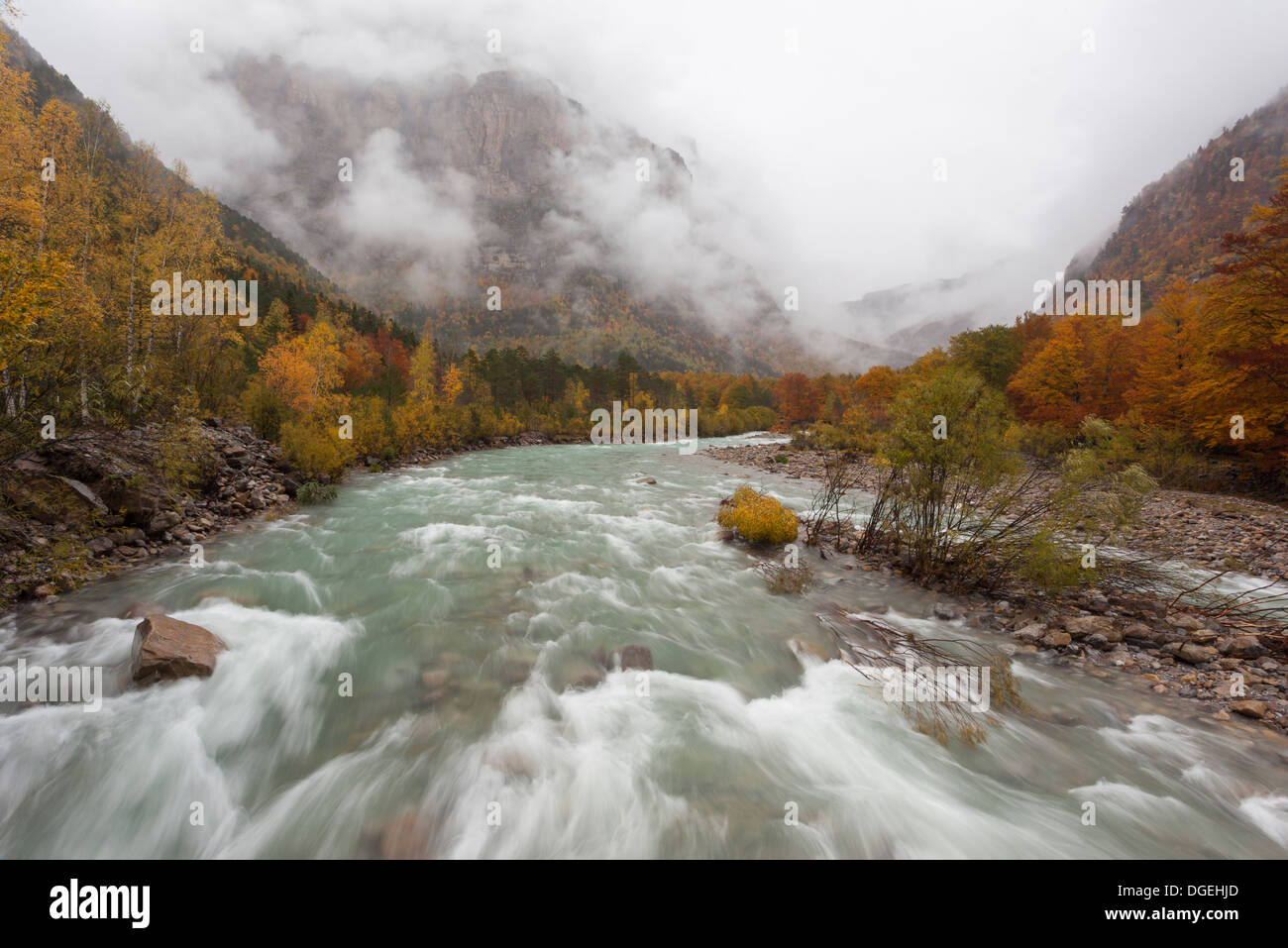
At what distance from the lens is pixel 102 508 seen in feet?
35.2

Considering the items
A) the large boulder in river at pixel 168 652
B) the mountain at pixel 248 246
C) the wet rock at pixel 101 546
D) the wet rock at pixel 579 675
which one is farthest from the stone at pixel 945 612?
the mountain at pixel 248 246

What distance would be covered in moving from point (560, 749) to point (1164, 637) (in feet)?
34.4

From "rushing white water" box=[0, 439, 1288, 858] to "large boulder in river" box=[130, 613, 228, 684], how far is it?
0.26 metres

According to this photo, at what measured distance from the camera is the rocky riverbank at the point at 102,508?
8.81 m

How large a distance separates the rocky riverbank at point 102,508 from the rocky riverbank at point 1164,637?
17.6 metres

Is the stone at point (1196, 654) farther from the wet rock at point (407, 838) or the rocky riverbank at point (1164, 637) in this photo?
the wet rock at point (407, 838)

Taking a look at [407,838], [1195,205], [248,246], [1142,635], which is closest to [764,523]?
[1142,635]

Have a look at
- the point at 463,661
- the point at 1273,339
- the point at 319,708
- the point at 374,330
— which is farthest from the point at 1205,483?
the point at 374,330

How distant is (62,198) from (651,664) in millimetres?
23070

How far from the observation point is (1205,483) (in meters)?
20.0

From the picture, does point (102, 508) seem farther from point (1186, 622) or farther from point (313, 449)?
point (1186, 622)

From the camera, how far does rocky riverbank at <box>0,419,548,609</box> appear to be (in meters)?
8.81

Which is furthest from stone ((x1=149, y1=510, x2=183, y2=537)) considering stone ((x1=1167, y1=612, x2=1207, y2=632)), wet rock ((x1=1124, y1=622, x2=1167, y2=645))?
stone ((x1=1167, y1=612, x2=1207, y2=632))

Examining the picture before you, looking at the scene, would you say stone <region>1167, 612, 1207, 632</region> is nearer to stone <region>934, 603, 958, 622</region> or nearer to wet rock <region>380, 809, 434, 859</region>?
stone <region>934, 603, 958, 622</region>
